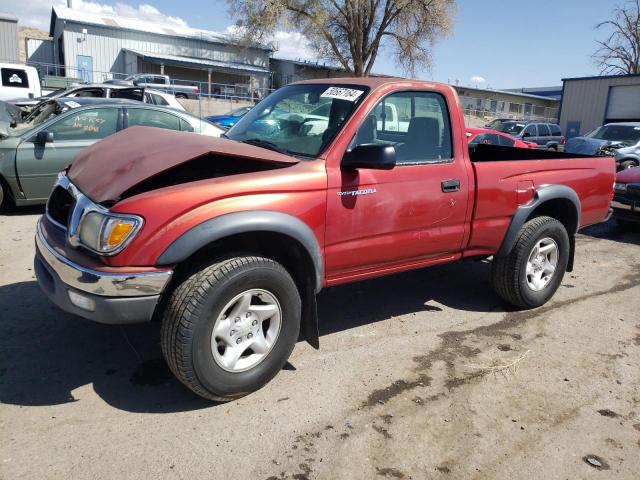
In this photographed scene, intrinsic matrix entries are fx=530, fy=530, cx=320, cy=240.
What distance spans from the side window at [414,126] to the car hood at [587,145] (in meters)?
12.7

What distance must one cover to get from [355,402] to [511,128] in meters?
20.3

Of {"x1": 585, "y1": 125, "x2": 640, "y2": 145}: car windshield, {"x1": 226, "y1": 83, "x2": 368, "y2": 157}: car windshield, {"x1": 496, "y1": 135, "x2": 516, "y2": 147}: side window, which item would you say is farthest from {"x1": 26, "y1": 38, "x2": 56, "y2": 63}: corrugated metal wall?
{"x1": 226, "y1": 83, "x2": 368, "y2": 157}: car windshield

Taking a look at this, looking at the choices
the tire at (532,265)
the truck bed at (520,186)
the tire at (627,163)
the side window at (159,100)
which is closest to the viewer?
the truck bed at (520,186)

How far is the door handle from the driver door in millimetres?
5420

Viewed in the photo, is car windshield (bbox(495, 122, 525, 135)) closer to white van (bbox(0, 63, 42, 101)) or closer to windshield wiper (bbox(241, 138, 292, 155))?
white van (bbox(0, 63, 42, 101))

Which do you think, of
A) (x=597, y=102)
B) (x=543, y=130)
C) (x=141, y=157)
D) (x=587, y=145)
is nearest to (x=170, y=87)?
(x=543, y=130)

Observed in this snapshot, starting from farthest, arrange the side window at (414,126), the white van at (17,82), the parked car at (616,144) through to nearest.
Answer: the white van at (17,82)
the parked car at (616,144)
the side window at (414,126)

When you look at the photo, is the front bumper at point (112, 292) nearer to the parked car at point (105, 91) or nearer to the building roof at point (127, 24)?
the parked car at point (105, 91)

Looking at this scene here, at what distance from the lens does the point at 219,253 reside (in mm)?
3047

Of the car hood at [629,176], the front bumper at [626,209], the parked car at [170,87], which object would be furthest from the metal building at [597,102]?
the front bumper at [626,209]

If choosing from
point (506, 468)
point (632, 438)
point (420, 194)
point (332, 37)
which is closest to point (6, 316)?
point (420, 194)

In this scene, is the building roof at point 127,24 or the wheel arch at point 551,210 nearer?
the wheel arch at point 551,210

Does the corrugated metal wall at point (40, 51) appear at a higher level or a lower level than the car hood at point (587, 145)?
higher

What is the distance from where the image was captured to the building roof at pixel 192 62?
132 feet
